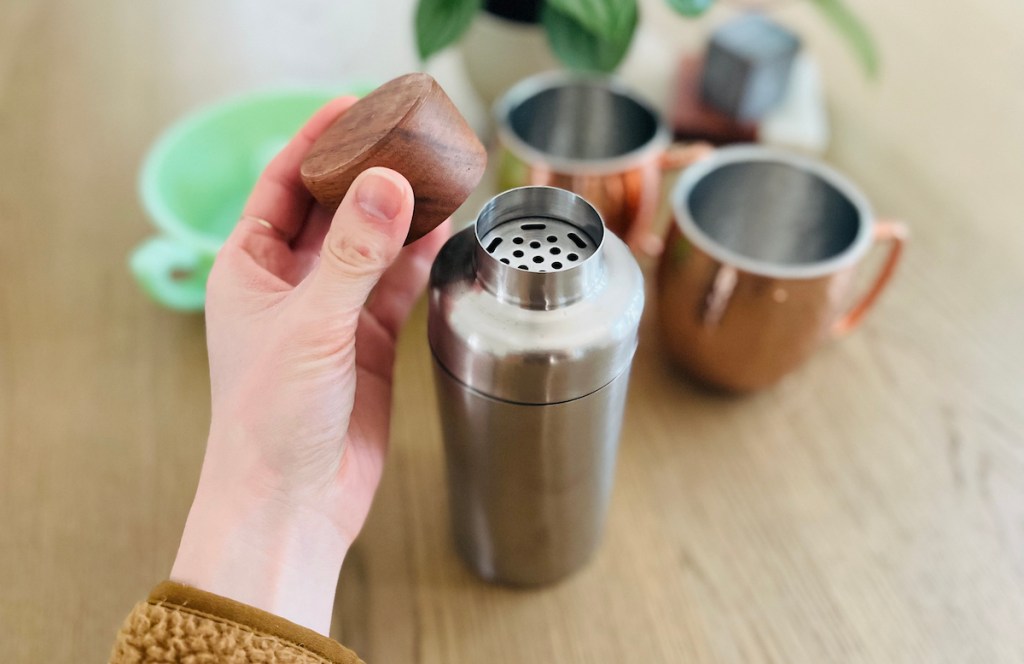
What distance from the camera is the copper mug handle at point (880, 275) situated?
1.93 feet

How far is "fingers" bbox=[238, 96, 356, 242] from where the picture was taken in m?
0.51

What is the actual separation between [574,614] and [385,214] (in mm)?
297

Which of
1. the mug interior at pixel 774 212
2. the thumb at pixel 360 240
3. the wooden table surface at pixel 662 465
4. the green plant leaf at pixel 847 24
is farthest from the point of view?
the green plant leaf at pixel 847 24

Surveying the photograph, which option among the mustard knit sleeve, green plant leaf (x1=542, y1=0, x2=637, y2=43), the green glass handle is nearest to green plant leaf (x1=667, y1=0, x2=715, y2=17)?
green plant leaf (x1=542, y1=0, x2=637, y2=43)

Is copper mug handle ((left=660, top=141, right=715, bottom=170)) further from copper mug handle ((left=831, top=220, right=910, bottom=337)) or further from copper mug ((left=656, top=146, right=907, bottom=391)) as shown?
copper mug handle ((left=831, top=220, right=910, bottom=337))

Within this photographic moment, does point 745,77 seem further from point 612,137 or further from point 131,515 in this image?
point 131,515

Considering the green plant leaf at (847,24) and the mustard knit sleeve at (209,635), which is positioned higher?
the green plant leaf at (847,24)

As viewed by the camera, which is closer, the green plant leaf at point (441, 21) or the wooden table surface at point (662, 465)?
the wooden table surface at point (662, 465)

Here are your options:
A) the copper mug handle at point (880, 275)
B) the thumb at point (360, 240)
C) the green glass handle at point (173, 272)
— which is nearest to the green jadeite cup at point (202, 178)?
the green glass handle at point (173, 272)

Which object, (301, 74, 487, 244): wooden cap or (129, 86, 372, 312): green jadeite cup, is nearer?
(301, 74, 487, 244): wooden cap

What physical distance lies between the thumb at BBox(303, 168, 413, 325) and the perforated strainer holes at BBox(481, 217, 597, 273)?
2.1 inches

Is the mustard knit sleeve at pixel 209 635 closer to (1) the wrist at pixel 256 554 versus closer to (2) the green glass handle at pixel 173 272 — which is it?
(1) the wrist at pixel 256 554

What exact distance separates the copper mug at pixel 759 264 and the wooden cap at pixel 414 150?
0.22 metres

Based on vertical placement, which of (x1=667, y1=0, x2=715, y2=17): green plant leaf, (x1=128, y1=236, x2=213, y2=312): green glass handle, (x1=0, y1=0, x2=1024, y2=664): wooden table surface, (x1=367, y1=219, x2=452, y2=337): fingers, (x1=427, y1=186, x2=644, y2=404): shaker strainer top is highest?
(x1=667, y1=0, x2=715, y2=17): green plant leaf
